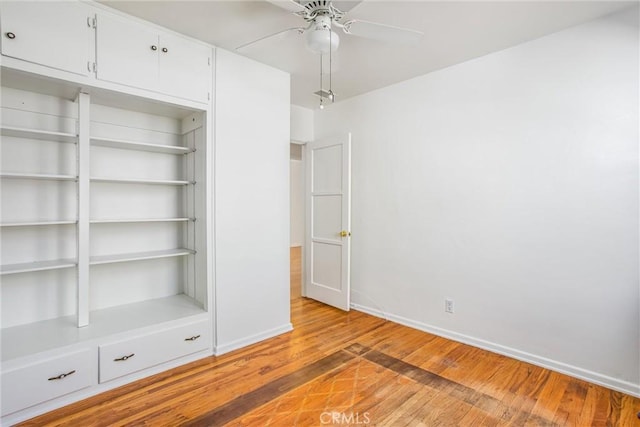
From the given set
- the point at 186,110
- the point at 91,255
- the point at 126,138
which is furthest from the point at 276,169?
the point at 91,255

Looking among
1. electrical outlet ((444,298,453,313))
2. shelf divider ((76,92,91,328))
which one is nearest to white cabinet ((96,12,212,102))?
shelf divider ((76,92,91,328))

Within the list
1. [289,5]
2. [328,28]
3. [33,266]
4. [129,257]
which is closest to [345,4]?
[328,28]

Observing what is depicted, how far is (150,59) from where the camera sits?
227 cm

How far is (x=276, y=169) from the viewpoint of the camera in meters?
3.01

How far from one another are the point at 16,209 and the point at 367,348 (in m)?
2.84

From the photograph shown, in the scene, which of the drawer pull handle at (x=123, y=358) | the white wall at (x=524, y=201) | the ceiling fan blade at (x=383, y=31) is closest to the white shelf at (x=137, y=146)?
the drawer pull handle at (x=123, y=358)

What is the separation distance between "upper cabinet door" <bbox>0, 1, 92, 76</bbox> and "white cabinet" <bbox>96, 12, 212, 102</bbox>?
0.09 m

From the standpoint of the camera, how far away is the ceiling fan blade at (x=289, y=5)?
5.31 ft

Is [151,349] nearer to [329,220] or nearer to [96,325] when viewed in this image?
[96,325]

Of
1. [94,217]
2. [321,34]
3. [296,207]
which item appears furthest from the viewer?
[296,207]

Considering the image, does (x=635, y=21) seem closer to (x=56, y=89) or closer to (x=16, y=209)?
(x=56, y=89)

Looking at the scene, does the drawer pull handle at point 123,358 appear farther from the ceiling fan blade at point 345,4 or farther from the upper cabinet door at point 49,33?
the ceiling fan blade at point 345,4

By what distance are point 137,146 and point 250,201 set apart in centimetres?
101

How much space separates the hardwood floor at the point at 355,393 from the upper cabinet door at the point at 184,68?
212 cm
